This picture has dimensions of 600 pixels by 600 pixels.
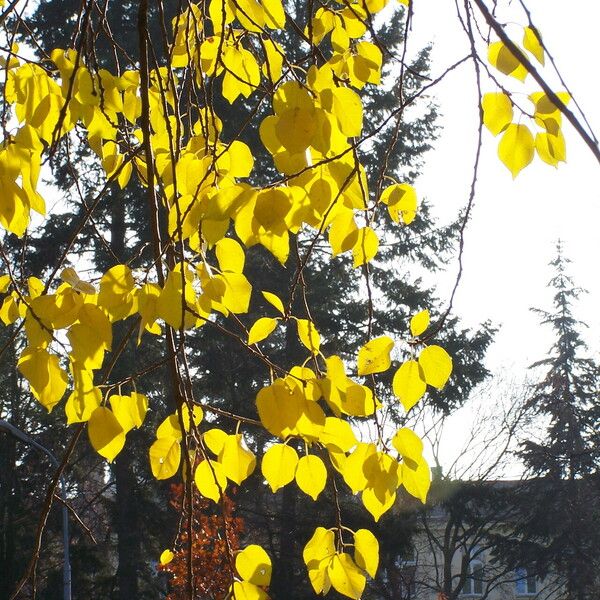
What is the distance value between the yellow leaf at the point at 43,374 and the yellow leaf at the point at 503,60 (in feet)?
1.58

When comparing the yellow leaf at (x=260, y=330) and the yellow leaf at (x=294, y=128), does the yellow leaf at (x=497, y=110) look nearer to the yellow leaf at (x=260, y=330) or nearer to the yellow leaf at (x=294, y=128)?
the yellow leaf at (x=294, y=128)

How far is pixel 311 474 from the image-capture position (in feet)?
3.25

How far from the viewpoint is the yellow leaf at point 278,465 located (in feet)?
3.12

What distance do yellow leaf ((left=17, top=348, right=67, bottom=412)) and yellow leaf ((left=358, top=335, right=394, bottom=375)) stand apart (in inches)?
11.5

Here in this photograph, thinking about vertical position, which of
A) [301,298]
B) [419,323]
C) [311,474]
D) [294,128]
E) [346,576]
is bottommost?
[346,576]

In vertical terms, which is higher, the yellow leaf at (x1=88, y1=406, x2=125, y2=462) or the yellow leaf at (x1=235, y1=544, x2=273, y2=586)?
the yellow leaf at (x1=88, y1=406, x2=125, y2=462)

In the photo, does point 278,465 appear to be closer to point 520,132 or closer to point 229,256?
point 229,256

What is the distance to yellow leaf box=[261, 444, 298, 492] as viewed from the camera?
950mm

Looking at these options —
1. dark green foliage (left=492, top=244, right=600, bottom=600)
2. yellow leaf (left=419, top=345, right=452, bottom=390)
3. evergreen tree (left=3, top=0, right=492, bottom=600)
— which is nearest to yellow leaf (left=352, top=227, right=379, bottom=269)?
yellow leaf (left=419, top=345, right=452, bottom=390)

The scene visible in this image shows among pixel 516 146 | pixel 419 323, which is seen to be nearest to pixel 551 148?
pixel 516 146

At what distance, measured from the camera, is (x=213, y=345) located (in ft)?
34.0

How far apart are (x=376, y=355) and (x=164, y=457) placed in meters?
0.29

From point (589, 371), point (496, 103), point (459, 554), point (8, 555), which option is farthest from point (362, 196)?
point (459, 554)

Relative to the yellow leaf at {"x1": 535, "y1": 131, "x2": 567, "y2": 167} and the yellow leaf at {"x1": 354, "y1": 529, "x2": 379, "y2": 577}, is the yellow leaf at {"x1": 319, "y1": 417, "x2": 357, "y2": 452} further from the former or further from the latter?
the yellow leaf at {"x1": 535, "y1": 131, "x2": 567, "y2": 167}
